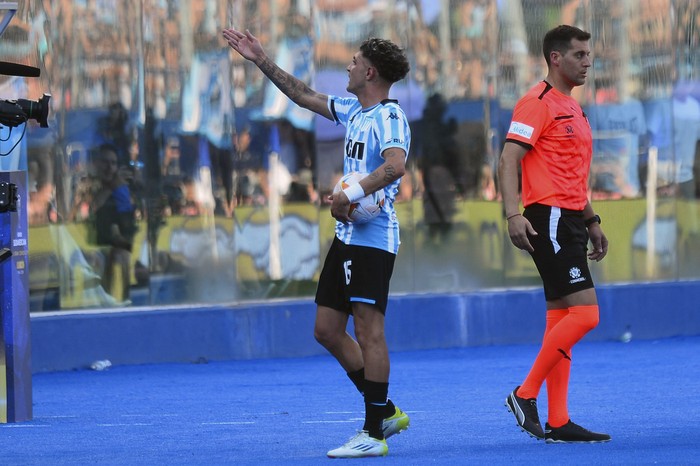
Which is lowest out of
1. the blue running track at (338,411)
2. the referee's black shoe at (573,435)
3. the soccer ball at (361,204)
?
the blue running track at (338,411)

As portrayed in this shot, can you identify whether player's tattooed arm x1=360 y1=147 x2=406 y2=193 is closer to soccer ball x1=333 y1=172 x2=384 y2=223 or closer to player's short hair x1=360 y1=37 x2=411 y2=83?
soccer ball x1=333 y1=172 x2=384 y2=223

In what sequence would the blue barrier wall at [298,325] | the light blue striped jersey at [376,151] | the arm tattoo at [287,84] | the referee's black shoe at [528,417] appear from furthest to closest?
the blue barrier wall at [298,325]
the arm tattoo at [287,84]
the referee's black shoe at [528,417]
the light blue striped jersey at [376,151]

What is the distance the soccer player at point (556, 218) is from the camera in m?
7.22

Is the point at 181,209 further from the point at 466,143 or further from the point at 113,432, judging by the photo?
the point at 113,432

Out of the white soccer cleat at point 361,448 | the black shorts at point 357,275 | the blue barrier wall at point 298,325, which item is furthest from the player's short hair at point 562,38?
the blue barrier wall at point 298,325

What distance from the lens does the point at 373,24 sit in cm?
1362

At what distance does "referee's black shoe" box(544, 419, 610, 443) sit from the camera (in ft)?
23.6

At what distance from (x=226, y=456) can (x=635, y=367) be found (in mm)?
5302

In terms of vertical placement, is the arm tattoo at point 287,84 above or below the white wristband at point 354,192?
above

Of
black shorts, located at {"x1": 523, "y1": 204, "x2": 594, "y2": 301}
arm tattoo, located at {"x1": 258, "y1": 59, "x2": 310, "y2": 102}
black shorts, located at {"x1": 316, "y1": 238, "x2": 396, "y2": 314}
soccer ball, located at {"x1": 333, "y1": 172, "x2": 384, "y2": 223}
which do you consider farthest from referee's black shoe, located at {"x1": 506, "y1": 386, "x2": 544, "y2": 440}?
arm tattoo, located at {"x1": 258, "y1": 59, "x2": 310, "y2": 102}

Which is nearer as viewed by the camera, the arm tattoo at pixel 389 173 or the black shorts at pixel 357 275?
the arm tattoo at pixel 389 173

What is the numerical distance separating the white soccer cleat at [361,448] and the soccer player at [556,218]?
74 centimetres

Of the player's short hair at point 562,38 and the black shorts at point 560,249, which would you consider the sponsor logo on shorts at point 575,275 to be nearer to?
the black shorts at point 560,249

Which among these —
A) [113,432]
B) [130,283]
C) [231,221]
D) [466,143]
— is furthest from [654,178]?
[113,432]
